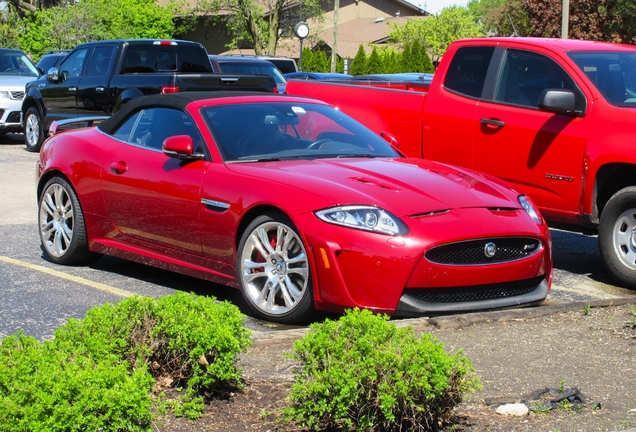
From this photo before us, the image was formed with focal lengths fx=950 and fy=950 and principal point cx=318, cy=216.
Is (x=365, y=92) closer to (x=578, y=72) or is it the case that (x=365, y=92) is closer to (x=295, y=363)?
(x=578, y=72)

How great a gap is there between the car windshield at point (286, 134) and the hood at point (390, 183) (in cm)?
22

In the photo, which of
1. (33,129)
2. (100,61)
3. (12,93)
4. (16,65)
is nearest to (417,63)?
(16,65)

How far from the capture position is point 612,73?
812 centimetres

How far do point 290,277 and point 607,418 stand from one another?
2493mm

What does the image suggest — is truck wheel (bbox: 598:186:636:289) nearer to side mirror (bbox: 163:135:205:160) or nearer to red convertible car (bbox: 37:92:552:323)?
red convertible car (bbox: 37:92:552:323)

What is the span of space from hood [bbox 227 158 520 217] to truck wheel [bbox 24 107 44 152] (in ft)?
41.9

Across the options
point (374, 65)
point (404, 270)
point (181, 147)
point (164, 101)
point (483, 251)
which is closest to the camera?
point (404, 270)

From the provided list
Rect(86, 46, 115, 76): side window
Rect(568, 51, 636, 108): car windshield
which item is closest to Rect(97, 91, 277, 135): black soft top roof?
Rect(568, 51, 636, 108): car windshield

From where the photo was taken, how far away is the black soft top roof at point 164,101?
7402mm

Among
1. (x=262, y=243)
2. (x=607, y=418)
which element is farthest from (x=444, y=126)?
(x=607, y=418)

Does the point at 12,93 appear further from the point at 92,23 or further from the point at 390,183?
the point at 92,23

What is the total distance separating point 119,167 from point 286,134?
134 centimetres

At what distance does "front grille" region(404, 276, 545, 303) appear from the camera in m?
5.89

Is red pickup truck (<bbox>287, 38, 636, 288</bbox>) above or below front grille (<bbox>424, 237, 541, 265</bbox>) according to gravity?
above
